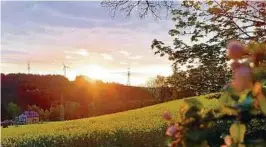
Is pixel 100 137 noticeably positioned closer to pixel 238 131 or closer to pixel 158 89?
pixel 238 131

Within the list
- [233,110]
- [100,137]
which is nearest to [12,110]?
[100,137]

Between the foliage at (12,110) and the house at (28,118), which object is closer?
the house at (28,118)

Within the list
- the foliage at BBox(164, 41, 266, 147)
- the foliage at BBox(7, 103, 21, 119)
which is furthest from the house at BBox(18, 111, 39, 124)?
the foliage at BBox(164, 41, 266, 147)

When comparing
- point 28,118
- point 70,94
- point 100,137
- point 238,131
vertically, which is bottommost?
point 28,118

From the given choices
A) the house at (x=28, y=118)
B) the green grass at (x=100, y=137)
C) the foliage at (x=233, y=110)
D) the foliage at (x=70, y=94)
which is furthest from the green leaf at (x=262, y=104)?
the foliage at (x=70, y=94)

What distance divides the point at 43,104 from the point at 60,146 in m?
13.1

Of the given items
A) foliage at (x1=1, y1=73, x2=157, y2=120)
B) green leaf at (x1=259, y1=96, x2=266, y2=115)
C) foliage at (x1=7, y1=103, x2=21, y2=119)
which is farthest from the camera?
foliage at (x1=1, y1=73, x2=157, y2=120)

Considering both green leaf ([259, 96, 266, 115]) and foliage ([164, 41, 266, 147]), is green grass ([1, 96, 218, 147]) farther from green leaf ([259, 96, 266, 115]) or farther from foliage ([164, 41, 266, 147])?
green leaf ([259, 96, 266, 115])

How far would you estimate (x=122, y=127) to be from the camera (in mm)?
6406

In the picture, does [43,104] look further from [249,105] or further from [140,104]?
[249,105]

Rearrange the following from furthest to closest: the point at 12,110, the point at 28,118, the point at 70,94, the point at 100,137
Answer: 1. the point at 70,94
2. the point at 12,110
3. the point at 28,118
4. the point at 100,137

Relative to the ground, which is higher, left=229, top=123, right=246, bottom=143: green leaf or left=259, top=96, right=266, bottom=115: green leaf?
left=259, top=96, right=266, bottom=115: green leaf

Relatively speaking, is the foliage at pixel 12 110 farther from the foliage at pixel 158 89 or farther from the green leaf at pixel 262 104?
the green leaf at pixel 262 104

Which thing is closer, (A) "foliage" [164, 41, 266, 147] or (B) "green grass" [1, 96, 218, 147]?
(A) "foliage" [164, 41, 266, 147]
